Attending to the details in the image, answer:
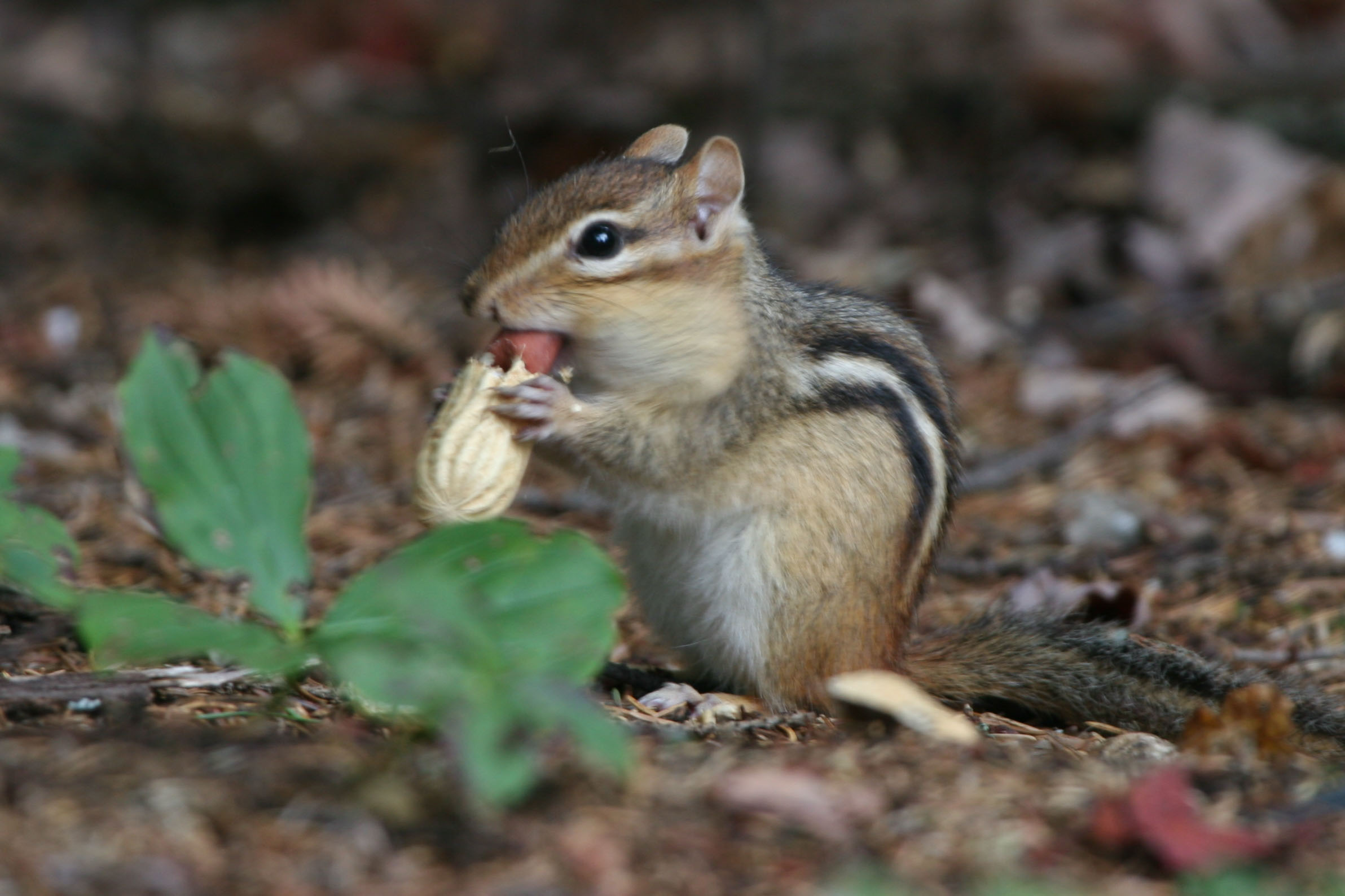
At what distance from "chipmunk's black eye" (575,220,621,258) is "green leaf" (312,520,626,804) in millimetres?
932

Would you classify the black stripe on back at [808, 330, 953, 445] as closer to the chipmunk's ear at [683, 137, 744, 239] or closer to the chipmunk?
the chipmunk

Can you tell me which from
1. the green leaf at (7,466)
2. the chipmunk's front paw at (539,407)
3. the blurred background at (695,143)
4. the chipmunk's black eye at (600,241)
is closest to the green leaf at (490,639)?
the green leaf at (7,466)

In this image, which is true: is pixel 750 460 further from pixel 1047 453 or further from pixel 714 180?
pixel 1047 453

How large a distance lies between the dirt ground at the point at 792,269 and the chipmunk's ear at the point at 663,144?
383 mm

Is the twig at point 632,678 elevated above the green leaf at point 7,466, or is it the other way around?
the green leaf at point 7,466

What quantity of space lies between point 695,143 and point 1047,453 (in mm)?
2564

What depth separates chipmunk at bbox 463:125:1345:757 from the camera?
9.14 ft

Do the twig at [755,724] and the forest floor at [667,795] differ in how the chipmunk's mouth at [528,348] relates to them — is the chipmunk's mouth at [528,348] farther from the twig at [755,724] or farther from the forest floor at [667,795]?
the twig at [755,724]

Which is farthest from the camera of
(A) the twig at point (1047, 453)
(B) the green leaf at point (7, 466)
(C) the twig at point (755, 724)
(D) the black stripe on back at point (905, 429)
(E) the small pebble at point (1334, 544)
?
(A) the twig at point (1047, 453)

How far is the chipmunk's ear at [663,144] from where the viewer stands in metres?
3.45

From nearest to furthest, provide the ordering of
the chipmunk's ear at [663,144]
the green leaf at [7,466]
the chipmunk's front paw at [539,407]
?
the green leaf at [7,466] < the chipmunk's front paw at [539,407] < the chipmunk's ear at [663,144]

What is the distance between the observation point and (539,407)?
278cm

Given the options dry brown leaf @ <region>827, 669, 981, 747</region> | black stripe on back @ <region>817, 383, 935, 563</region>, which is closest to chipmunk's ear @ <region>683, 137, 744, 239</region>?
black stripe on back @ <region>817, 383, 935, 563</region>

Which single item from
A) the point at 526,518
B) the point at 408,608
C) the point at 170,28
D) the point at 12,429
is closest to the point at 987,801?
the point at 408,608
